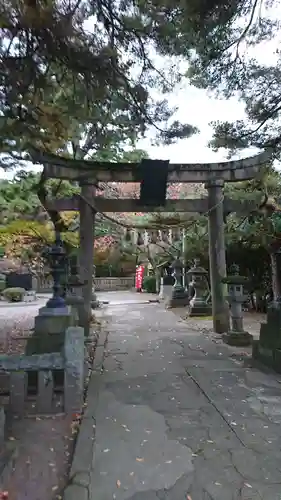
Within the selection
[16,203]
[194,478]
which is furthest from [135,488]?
[16,203]

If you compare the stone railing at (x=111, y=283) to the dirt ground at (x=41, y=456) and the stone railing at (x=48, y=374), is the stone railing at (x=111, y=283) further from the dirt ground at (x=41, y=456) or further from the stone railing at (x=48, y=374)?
the dirt ground at (x=41, y=456)

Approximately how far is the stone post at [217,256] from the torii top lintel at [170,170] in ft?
0.98

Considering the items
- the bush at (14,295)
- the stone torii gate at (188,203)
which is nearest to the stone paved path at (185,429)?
the stone torii gate at (188,203)

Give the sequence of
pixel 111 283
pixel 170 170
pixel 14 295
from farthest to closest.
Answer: pixel 111 283
pixel 14 295
pixel 170 170

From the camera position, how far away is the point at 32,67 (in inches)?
179

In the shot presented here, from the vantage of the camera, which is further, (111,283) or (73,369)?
(111,283)

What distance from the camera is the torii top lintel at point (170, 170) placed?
810cm

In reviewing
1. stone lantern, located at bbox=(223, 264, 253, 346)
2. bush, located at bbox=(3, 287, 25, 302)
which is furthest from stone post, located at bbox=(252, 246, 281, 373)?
bush, located at bbox=(3, 287, 25, 302)

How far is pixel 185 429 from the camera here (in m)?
3.30

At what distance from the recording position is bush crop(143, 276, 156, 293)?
26781mm

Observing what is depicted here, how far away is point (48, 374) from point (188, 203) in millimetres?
6054

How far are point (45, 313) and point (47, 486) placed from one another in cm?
241

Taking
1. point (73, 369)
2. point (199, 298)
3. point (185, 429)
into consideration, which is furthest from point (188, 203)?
point (185, 429)

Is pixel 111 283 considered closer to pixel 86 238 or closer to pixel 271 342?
pixel 86 238
